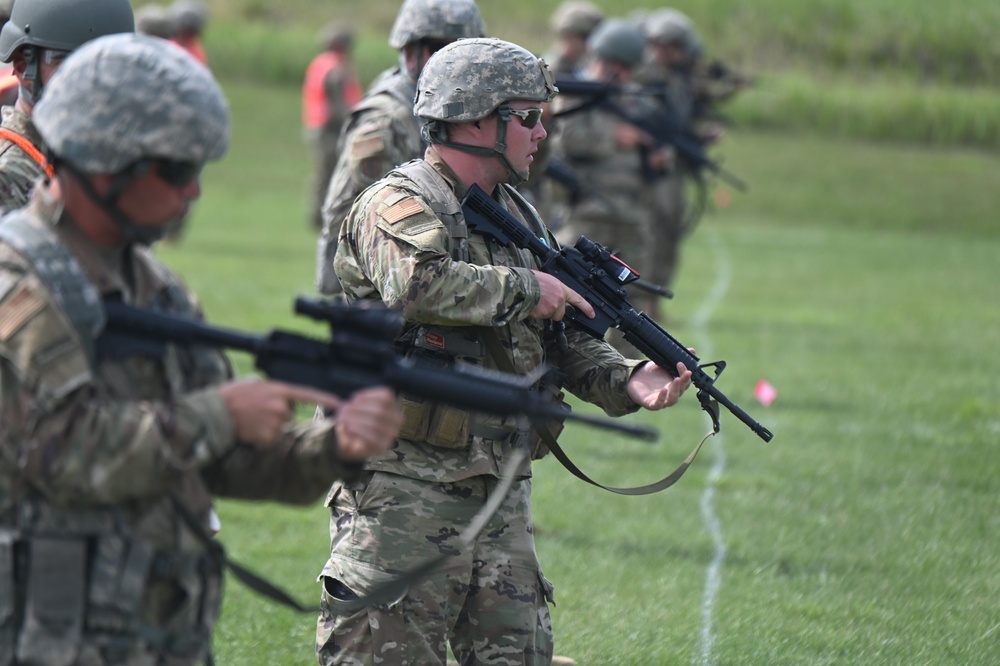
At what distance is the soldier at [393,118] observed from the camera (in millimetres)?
7000

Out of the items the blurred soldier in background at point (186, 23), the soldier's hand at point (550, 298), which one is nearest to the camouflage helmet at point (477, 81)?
the soldier's hand at point (550, 298)

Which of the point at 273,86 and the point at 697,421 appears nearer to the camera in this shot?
the point at 697,421

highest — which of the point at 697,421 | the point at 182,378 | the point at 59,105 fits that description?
the point at 59,105

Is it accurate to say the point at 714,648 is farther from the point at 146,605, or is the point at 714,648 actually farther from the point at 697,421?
the point at 697,421

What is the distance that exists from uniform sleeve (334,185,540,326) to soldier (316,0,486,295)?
6.84 ft

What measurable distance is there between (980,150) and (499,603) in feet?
102

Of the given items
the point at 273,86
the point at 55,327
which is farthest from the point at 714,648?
the point at 273,86

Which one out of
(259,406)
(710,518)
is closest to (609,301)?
(259,406)

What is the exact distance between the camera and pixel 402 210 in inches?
189

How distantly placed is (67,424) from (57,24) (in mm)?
2353

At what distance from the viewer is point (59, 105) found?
3416 millimetres

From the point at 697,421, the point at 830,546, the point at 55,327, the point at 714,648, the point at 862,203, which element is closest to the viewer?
the point at 55,327

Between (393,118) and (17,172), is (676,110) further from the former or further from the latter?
(17,172)

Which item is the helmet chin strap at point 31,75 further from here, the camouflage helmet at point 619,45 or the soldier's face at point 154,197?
the camouflage helmet at point 619,45
